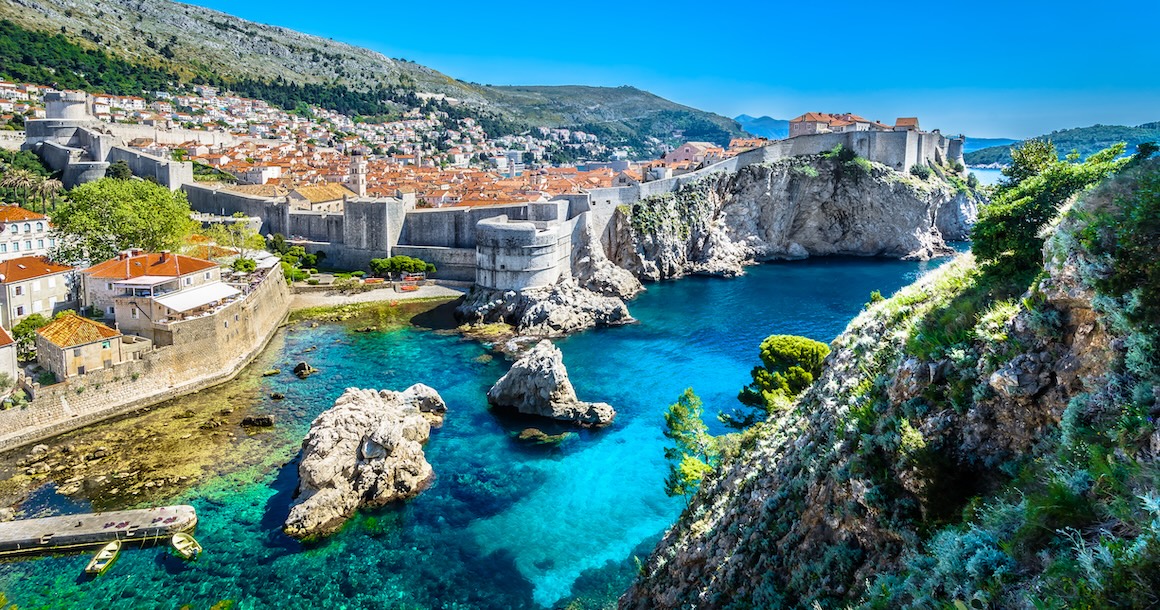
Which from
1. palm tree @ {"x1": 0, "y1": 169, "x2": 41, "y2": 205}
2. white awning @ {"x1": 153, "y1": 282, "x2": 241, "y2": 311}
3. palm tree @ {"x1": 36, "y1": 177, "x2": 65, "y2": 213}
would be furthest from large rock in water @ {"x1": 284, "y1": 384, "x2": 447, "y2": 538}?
palm tree @ {"x1": 0, "y1": 169, "x2": 41, "y2": 205}

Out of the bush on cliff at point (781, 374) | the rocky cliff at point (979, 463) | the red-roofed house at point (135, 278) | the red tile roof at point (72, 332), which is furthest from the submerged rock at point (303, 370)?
the rocky cliff at point (979, 463)

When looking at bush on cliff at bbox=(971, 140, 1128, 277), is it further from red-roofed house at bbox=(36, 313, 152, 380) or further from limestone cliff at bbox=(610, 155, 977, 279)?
limestone cliff at bbox=(610, 155, 977, 279)

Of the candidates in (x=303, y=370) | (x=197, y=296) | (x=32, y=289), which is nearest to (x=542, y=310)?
(x=303, y=370)

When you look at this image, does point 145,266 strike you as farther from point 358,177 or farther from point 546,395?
point 358,177

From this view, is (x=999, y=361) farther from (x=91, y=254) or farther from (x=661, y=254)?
(x=661, y=254)

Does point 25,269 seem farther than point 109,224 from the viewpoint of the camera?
No

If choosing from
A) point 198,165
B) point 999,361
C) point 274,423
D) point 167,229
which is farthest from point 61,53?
point 999,361
